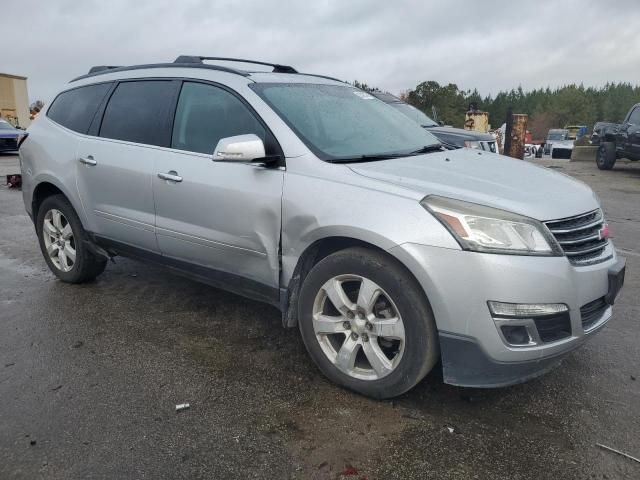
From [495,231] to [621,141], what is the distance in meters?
14.3

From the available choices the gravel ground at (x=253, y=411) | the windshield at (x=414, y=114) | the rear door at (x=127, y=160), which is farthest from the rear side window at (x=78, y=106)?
the windshield at (x=414, y=114)

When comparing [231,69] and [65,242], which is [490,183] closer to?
[231,69]

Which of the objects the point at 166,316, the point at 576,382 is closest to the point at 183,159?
the point at 166,316

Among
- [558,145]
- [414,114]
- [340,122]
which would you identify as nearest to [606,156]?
[414,114]

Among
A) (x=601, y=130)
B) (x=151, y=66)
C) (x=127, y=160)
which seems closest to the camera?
(x=127, y=160)

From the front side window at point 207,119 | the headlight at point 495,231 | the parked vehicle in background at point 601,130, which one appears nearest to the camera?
the headlight at point 495,231

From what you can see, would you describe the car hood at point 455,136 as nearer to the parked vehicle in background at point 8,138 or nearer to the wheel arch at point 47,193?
the wheel arch at point 47,193

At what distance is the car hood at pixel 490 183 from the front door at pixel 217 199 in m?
0.64

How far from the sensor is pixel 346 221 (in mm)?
2705

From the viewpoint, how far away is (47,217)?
184 inches

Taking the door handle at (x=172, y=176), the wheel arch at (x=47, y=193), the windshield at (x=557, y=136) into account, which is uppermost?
the door handle at (x=172, y=176)

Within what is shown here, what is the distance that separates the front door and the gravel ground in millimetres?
546

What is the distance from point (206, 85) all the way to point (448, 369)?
2340mm

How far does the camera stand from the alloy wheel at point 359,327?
106 inches
